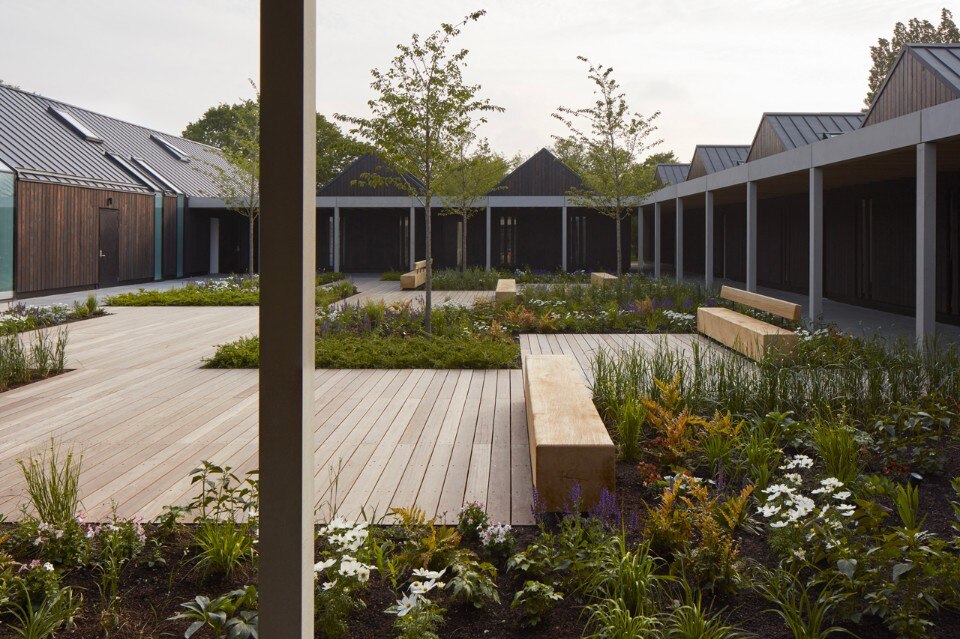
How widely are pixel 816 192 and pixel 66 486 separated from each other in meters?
8.83

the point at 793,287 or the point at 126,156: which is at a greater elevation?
the point at 126,156

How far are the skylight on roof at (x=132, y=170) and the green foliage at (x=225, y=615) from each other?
21792 mm

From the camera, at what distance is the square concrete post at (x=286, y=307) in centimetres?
157

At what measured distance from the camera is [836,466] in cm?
390

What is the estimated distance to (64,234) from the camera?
59.2 ft

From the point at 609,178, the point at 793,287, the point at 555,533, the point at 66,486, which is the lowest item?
the point at 555,533

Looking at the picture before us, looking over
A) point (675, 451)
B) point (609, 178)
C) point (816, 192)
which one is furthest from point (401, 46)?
point (609, 178)

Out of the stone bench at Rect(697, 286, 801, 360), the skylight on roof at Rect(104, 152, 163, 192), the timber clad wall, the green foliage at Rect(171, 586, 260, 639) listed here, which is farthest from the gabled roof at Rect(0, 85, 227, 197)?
the green foliage at Rect(171, 586, 260, 639)

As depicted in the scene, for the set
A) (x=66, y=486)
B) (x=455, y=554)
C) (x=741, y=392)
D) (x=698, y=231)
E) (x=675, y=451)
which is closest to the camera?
(x=455, y=554)

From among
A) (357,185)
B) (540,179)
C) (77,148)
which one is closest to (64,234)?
(77,148)

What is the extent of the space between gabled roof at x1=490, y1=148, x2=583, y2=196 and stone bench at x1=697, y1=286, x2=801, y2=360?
1577cm

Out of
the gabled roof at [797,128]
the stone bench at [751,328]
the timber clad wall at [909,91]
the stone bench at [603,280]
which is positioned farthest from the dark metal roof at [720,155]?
the stone bench at [751,328]

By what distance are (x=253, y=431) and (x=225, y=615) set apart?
299 centimetres

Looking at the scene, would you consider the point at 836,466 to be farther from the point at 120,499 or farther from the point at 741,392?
the point at 120,499
